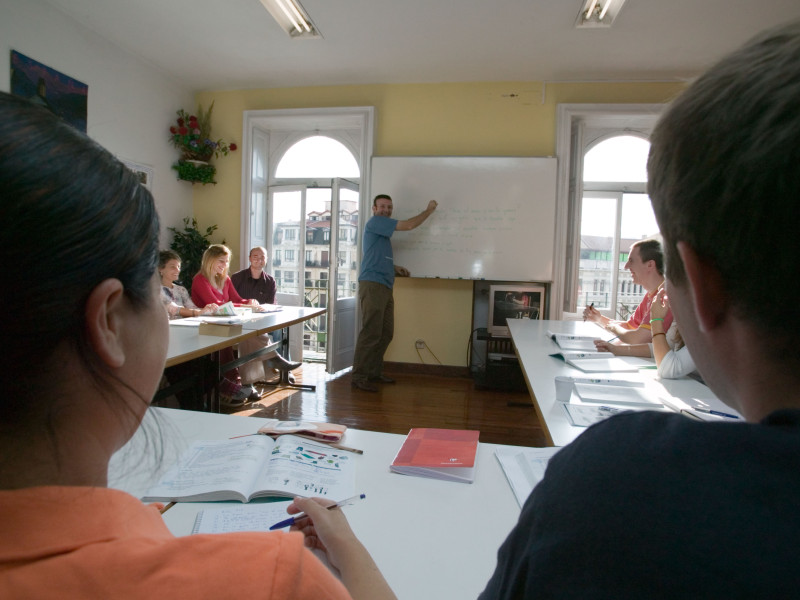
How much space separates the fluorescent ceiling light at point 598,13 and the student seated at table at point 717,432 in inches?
149

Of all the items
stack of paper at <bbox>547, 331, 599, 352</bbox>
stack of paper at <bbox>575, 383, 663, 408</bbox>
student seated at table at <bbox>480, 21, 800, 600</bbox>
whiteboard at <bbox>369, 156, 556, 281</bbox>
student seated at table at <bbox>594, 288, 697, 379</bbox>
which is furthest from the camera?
whiteboard at <bbox>369, 156, 556, 281</bbox>

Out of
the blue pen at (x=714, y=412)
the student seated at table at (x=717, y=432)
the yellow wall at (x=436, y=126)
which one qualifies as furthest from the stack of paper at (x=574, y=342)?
the student seated at table at (x=717, y=432)

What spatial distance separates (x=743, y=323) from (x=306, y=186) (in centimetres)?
530

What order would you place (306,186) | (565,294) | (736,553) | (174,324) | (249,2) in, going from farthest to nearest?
(306,186) < (565,294) < (249,2) < (174,324) < (736,553)

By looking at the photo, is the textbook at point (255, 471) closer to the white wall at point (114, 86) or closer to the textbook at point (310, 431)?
the textbook at point (310, 431)

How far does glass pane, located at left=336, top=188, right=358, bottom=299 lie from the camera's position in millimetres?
4875

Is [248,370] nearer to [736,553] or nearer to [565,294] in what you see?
[565,294]

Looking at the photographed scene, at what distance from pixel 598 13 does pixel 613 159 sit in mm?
1714

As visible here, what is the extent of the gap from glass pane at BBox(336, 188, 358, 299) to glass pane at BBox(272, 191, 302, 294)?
684mm

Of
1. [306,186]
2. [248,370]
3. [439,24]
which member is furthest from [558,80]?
[248,370]

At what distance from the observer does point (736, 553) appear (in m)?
0.30

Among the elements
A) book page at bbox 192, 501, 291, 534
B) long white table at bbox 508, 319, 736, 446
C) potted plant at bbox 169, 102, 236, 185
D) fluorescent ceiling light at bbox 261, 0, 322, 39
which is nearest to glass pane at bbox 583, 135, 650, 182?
long white table at bbox 508, 319, 736, 446

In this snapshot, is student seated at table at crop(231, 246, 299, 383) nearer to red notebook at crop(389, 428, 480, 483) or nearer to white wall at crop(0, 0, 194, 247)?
white wall at crop(0, 0, 194, 247)

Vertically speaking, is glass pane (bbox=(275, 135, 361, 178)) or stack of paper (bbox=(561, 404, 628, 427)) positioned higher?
glass pane (bbox=(275, 135, 361, 178))
